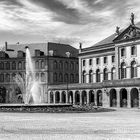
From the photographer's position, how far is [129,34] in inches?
2894

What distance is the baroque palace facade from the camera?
6756 cm

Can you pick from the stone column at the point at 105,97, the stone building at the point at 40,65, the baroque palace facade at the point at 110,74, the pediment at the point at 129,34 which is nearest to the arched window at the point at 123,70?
the baroque palace facade at the point at 110,74

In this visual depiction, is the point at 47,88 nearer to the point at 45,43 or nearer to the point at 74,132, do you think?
the point at 45,43

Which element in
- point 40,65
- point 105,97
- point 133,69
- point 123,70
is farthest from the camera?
point 40,65

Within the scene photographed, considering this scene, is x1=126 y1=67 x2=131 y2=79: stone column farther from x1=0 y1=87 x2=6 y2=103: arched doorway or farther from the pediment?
x1=0 y1=87 x2=6 y2=103: arched doorway

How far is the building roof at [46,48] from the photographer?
4193 inches

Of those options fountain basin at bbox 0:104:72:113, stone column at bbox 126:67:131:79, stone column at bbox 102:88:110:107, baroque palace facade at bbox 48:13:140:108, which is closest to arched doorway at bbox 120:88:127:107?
baroque palace facade at bbox 48:13:140:108

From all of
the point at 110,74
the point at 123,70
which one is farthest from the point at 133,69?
the point at 110,74

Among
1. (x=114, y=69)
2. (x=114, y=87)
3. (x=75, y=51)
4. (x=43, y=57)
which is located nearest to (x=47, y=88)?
(x=43, y=57)

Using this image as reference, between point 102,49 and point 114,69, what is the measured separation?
5774mm

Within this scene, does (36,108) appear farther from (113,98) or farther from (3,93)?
(3,93)

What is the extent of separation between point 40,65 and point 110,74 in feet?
93.0

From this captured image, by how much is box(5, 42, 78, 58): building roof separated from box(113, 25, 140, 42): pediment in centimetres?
3350

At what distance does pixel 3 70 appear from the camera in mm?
108125
